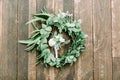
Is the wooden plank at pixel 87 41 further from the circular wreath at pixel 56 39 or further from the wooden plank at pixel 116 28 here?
the wooden plank at pixel 116 28

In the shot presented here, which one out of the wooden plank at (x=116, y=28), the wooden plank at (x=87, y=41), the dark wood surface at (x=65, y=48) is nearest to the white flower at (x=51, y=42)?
the dark wood surface at (x=65, y=48)

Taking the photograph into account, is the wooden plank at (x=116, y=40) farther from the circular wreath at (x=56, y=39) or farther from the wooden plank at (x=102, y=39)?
the circular wreath at (x=56, y=39)

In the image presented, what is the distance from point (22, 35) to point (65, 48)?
320 millimetres

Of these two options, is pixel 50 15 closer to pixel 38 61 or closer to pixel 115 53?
pixel 38 61

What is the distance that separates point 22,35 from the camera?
2.47 meters

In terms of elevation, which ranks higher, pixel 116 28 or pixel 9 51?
pixel 116 28

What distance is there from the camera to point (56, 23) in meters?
2.41

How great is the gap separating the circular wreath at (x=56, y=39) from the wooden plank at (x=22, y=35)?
1.7 inches

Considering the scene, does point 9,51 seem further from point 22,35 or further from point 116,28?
point 116,28

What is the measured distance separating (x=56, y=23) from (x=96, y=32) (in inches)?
11.8

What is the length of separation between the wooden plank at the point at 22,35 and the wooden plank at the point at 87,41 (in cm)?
36

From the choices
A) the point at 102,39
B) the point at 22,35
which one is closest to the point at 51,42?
the point at 22,35

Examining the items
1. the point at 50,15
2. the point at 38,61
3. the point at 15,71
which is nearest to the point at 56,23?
the point at 50,15

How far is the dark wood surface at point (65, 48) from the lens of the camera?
246 cm
